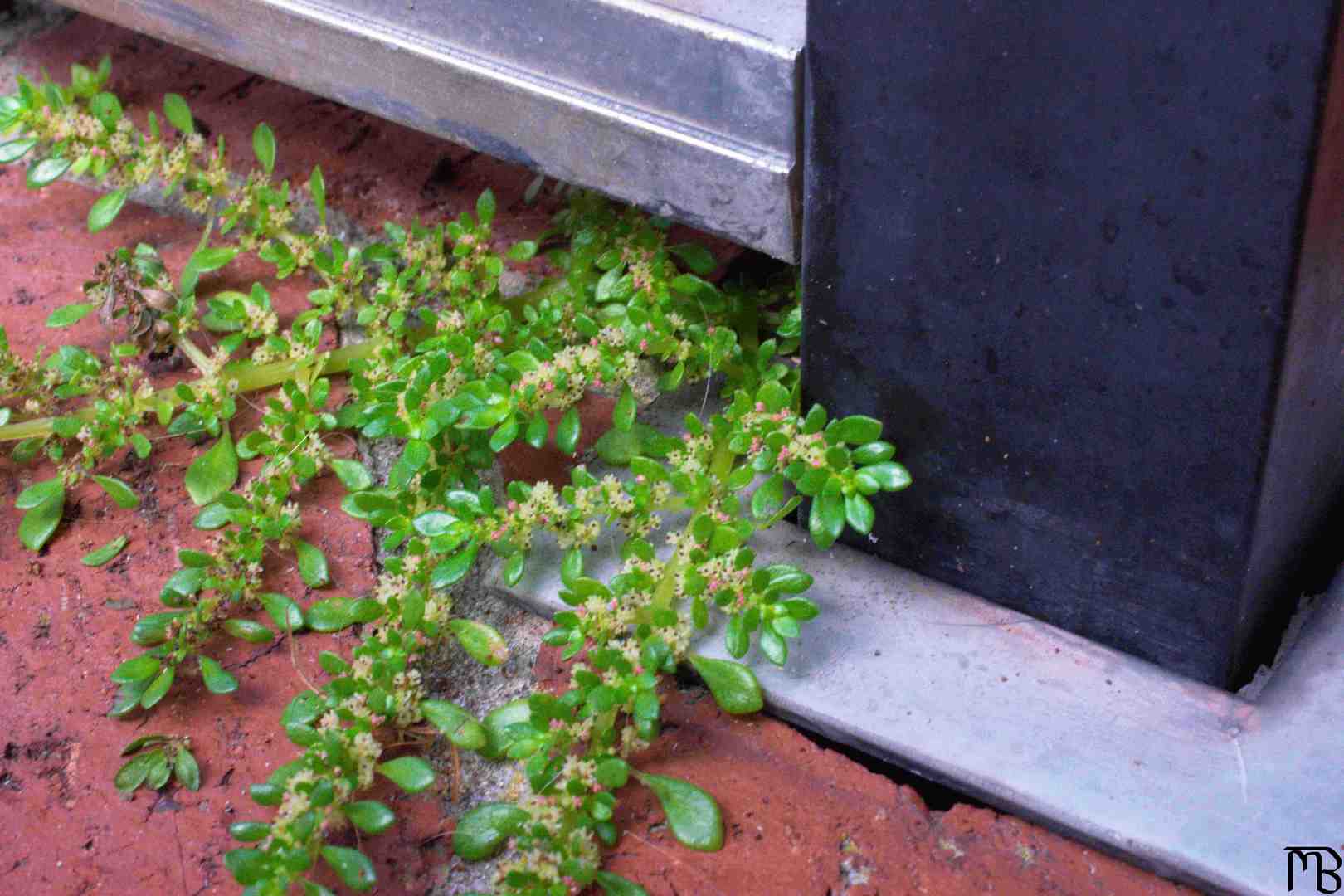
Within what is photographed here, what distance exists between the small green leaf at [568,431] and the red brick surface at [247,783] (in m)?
0.13

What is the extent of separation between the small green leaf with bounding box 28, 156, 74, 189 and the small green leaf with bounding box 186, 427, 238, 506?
1.57 feet

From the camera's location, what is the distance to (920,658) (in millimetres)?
1463

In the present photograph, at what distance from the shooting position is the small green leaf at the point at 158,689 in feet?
4.76

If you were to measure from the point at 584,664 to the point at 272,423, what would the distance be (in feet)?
1.51

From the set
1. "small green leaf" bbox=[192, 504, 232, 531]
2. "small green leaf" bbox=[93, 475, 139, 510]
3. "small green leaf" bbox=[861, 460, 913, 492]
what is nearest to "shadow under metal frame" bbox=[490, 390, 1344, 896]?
"small green leaf" bbox=[861, 460, 913, 492]

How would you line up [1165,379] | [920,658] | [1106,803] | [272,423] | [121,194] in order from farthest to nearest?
[121,194] → [272,423] → [920,658] → [1106,803] → [1165,379]

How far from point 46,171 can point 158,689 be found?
79 centimetres

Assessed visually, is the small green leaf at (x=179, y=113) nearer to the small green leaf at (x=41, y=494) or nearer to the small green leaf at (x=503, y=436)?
the small green leaf at (x=41, y=494)

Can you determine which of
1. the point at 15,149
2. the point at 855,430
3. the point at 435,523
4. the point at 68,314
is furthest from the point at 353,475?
the point at 15,149

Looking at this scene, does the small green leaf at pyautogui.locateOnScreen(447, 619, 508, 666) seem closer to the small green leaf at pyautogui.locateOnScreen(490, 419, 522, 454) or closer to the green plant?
the green plant

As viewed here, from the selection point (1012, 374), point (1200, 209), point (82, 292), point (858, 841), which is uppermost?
point (1200, 209)

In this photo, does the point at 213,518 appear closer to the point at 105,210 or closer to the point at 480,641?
the point at 480,641

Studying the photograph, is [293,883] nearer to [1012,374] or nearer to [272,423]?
[272,423]

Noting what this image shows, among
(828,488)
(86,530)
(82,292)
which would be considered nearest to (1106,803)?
(828,488)
